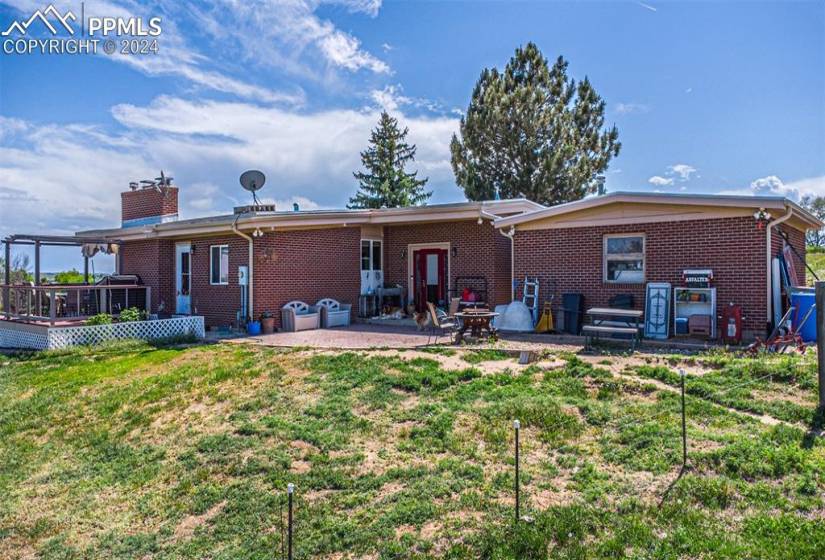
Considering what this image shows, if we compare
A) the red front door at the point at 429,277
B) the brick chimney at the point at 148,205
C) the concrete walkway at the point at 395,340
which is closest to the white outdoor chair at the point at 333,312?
the concrete walkway at the point at 395,340

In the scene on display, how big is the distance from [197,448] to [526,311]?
829cm

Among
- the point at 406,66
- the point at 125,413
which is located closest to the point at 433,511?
the point at 125,413

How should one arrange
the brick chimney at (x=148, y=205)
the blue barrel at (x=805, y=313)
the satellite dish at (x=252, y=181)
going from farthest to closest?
the brick chimney at (x=148, y=205) → the satellite dish at (x=252, y=181) → the blue barrel at (x=805, y=313)

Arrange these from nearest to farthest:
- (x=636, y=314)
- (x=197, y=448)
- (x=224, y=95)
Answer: (x=197, y=448) → (x=636, y=314) → (x=224, y=95)

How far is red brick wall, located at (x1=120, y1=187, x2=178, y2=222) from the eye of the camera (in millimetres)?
18766

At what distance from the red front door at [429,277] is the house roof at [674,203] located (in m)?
2.88

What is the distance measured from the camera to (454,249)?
1502 centimetres

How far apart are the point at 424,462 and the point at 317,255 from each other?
1034 cm

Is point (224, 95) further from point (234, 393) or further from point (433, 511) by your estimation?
point (433, 511)

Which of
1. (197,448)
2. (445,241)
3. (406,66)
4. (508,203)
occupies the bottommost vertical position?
(197,448)

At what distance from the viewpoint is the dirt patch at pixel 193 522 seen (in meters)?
4.39

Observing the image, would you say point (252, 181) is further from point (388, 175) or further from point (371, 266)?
point (388, 175)

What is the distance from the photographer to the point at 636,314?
9758 mm

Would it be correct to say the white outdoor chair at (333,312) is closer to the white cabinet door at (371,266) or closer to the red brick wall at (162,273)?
the white cabinet door at (371,266)
